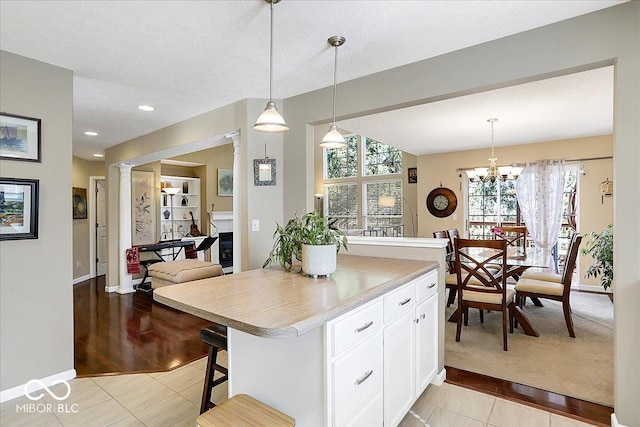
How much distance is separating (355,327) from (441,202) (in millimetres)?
5879

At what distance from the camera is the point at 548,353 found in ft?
9.96

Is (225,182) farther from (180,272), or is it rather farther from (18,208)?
(18,208)

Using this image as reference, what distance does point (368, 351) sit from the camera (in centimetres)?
157

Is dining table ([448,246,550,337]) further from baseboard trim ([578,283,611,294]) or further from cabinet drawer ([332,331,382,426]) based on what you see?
cabinet drawer ([332,331,382,426])

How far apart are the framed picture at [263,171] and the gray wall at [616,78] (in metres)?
1.40

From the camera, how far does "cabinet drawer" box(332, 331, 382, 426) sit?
4.44 feet

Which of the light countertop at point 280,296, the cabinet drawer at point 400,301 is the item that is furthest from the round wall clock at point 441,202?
the cabinet drawer at point 400,301

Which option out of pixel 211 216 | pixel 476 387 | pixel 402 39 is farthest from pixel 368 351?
pixel 211 216

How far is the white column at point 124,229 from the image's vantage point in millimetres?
5535

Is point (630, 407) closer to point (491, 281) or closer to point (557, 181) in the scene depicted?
point (491, 281)

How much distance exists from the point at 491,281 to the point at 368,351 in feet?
7.57

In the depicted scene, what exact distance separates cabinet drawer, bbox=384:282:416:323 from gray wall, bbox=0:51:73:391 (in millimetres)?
2583

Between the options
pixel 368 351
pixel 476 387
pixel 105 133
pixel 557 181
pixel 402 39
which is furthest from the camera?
pixel 557 181

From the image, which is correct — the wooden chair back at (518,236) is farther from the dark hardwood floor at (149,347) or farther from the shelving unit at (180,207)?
the shelving unit at (180,207)
